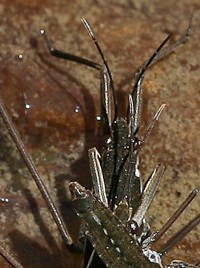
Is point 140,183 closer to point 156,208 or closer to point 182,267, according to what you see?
point 156,208

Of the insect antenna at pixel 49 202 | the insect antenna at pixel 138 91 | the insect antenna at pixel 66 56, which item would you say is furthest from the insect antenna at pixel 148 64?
the insect antenna at pixel 49 202

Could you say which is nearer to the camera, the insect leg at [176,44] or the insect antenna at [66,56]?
the insect antenna at [66,56]

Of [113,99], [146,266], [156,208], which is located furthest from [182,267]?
[113,99]

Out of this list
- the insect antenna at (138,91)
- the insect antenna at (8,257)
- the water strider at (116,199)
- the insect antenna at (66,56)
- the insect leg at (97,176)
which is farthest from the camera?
the insect antenna at (66,56)

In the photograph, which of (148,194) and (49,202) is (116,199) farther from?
(49,202)

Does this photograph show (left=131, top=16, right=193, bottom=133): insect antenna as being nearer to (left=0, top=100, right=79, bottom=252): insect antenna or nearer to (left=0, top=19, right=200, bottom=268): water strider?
(left=0, top=19, right=200, bottom=268): water strider

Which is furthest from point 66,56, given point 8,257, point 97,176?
point 8,257

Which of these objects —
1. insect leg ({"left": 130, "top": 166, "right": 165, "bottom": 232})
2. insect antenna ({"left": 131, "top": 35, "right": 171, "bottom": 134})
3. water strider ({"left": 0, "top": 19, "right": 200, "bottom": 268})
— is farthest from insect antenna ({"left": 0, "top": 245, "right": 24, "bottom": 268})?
insect antenna ({"left": 131, "top": 35, "right": 171, "bottom": 134})

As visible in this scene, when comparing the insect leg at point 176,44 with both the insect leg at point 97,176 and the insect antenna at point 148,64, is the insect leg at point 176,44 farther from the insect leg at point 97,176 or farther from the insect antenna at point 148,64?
the insect leg at point 97,176
